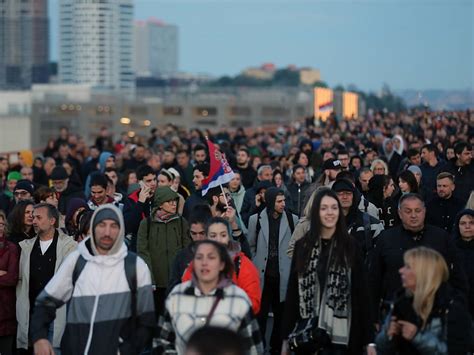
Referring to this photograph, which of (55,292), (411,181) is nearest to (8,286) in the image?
(55,292)

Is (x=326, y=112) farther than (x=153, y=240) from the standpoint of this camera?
Yes

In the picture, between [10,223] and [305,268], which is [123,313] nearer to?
[305,268]

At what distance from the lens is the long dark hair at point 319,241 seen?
773 cm

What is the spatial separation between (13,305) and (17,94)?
455 feet

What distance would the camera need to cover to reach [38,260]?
10.1 meters

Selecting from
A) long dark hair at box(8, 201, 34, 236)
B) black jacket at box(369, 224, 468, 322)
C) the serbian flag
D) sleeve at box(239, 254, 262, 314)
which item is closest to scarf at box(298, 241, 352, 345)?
sleeve at box(239, 254, 262, 314)

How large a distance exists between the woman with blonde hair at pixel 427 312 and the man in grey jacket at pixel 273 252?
14.4 ft

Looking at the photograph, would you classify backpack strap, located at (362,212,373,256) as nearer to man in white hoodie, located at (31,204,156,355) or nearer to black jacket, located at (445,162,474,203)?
man in white hoodie, located at (31,204,156,355)

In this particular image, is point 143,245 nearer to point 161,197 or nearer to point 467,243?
point 161,197

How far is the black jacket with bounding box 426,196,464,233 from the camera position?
1245 cm

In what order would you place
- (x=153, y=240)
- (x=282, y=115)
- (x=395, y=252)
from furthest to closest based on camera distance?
(x=282, y=115)
(x=153, y=240)
(x=395, y=252)

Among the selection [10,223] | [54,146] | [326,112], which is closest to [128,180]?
[10,223]

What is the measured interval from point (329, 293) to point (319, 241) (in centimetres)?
34

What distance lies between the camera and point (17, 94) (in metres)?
147
